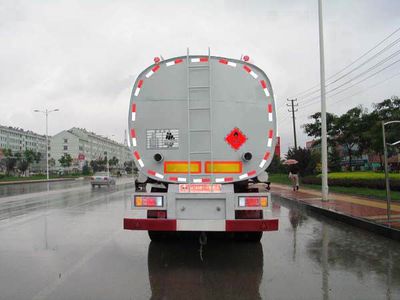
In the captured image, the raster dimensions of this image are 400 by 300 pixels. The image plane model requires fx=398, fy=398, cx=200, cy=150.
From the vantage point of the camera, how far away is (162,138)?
20.5 feet

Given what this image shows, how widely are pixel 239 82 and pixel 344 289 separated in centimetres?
332

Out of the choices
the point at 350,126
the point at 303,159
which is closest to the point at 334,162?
the point at 350,126

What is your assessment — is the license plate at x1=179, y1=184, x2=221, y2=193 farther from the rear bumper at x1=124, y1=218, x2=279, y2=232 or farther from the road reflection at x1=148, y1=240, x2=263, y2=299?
the road reflection at x1=148, y1=240, x2=263, y2=299

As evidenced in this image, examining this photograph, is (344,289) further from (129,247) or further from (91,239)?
(91,239)

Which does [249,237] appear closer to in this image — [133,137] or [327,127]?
[133,137]

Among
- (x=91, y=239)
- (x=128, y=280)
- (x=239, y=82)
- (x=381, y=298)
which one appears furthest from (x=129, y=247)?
(x=381, y=298)

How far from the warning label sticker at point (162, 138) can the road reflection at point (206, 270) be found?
187cm

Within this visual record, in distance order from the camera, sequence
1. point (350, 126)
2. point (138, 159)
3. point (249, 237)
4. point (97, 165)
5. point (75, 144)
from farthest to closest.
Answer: point (75, 144) < point (97, 165) < point (350, 126) < point (249, 237) < point (138, 159)

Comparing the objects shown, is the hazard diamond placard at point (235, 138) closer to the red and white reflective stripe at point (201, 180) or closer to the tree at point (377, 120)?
the red and white reflective stripe at point (201, 180)

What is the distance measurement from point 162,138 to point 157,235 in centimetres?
265

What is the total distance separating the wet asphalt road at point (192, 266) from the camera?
494 centimetres

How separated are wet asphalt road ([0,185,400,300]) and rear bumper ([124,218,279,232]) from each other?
2.07 feet

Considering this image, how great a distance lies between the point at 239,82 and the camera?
6289 millimetres

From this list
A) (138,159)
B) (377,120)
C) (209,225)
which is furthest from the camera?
(377,120)
